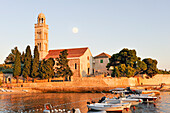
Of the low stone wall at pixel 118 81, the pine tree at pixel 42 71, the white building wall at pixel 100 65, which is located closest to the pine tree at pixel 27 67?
the pine tree at pixel 42 71

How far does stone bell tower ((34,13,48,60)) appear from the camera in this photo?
73894 millimetres

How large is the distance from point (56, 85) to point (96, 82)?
11602 mm

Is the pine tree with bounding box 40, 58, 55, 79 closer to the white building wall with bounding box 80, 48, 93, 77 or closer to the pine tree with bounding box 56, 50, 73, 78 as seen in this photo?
the pine tree with bounding box 56, 50, 73, 78

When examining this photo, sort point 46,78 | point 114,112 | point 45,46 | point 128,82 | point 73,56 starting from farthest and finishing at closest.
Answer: point 45,46 → point 73,56 → point 46,78 → point 128,82 → point 114,112

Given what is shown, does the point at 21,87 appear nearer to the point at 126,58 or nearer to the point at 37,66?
the point at 37,66

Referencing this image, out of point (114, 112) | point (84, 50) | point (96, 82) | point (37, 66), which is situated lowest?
point (114, 112)

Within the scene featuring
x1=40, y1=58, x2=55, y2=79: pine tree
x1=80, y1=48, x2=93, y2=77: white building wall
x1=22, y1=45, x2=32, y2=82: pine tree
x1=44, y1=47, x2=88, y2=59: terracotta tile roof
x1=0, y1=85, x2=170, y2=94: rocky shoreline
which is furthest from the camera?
x1=44, y1=47, x2=88, y2=59: terracotta tile roof

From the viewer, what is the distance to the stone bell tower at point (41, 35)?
7389 centimetres

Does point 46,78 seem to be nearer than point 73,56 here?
Yes

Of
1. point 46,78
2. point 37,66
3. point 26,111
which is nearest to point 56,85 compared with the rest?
point 46,78

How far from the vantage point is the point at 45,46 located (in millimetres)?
75375

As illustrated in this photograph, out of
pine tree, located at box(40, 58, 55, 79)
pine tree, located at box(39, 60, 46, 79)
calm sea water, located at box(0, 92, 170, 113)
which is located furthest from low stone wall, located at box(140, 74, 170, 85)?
pine tree, located at box(39, 60, 46, 79)

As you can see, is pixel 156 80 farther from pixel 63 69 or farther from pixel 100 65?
pixel 63 69

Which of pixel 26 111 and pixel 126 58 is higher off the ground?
pixel 126 58
